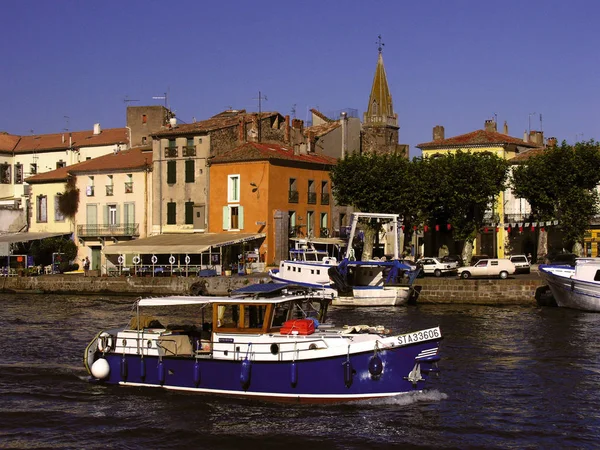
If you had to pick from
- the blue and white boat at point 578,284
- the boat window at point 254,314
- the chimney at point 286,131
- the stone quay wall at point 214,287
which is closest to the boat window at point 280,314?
the boat window at point 254,314

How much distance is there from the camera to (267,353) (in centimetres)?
2661

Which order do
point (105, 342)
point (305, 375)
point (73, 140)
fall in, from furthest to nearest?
point (73, 140), point (105, 342), point (305, 375)

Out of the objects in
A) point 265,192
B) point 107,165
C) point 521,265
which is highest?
point 107,165

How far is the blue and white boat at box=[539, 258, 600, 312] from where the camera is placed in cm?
5116

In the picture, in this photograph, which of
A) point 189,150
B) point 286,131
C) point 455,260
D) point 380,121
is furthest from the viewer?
point 380,121

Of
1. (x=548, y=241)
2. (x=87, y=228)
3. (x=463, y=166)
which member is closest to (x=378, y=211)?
(x=463, y=166)

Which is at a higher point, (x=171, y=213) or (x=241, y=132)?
(x=241, y=132)

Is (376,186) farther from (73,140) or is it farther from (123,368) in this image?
(123,368)

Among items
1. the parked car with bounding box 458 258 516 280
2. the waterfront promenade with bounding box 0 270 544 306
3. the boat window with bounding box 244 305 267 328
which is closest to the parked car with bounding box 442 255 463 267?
the parked car with bounding box 458 258 516 280

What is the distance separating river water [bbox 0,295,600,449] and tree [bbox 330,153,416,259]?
31.0 m

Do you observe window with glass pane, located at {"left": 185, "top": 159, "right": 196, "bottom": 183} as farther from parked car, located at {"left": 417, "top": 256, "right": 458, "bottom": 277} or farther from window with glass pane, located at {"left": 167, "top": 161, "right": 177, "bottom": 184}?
parked car, located at {"left": 417, "top": 256, "right": 458, "bottom": 277}

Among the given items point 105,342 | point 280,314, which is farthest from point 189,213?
point 280,314

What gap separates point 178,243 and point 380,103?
30.2 m

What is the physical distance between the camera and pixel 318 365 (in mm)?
25984
